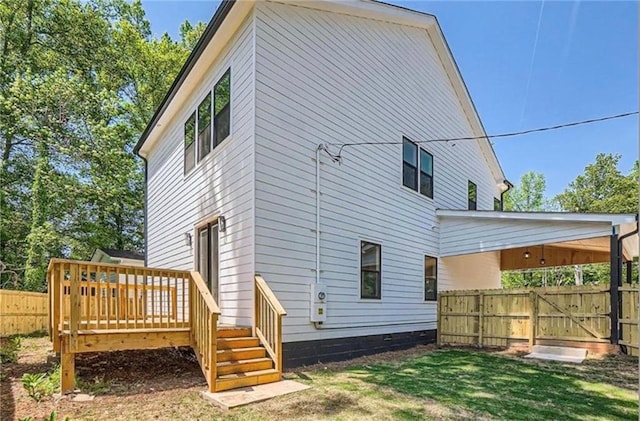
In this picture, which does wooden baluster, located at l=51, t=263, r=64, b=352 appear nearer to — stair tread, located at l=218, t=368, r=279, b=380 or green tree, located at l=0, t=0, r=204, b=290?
stair tread, located at l=218, t=368, r=279, b=380

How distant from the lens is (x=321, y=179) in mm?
7488

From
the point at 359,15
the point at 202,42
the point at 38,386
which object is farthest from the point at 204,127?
the point at 38,386

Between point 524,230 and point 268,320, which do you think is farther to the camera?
point 524,230

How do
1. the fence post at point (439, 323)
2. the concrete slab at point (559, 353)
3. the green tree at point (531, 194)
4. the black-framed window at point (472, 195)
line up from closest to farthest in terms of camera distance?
the concrete slab at point (559, 353) → the fence post at point (439, 323) → the black-framed window at point (472, 195) → the green tree at point (531, 194)

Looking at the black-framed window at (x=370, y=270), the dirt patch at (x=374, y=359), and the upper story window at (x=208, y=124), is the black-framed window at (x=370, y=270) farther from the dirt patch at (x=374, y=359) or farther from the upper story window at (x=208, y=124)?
the upper story window at (x=208, y=124)

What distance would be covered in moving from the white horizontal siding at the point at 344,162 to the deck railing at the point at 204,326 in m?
1.07

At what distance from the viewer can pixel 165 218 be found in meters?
10.7

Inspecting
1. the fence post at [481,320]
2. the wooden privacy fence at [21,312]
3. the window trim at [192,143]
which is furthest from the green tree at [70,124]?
the fence post at [481,320]

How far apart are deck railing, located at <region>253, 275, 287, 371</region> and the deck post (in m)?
2.40

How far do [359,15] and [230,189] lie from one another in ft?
16.1

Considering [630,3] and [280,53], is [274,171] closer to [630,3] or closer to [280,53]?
[280,53]

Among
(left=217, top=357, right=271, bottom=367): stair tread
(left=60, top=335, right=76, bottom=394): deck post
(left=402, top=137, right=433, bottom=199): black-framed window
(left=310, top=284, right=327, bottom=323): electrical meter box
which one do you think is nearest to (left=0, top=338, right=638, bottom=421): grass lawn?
(left=60, top=335, right=76, bottom=394): deck post

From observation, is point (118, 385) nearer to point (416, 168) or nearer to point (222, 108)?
point (222, 108)

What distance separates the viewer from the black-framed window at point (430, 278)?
1052 centimetres
